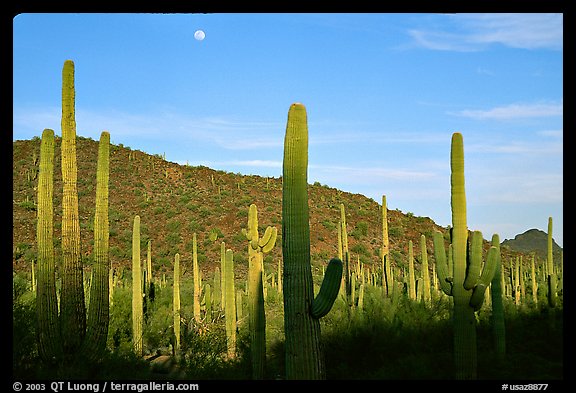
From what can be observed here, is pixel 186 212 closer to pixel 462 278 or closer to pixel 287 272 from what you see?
pixel 462 278

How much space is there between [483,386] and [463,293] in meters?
1.82

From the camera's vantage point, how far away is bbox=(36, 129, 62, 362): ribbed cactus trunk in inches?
310

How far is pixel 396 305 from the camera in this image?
14.4m

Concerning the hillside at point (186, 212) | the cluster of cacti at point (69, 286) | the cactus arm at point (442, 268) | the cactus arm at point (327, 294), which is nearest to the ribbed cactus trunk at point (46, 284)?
the cluster of cacti at point (69, 286)

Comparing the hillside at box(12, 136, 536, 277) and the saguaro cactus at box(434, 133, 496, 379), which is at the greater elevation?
the hillside at box(12, 136, 536, 277)

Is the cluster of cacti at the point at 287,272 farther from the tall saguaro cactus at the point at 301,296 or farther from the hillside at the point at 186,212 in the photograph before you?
the hillside at the point at 186,212

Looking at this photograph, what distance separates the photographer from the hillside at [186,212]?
32406mm

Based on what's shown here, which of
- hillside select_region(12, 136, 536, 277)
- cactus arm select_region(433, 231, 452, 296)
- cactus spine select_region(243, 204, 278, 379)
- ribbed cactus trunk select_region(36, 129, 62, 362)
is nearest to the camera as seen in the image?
cactus arm select_region(433, 231, 452, 296)

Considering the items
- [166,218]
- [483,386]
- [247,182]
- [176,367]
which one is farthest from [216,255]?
[483,386]

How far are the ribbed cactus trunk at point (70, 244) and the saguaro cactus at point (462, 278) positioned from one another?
5165 mm

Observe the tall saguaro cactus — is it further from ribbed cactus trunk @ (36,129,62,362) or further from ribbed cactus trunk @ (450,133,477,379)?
ribbed cactus trunk @ (36,129,62,362)

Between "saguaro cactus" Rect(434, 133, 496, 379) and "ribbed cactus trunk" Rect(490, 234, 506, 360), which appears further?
"ribbed cactus trunk" Rect(490, 234, 506, 360)

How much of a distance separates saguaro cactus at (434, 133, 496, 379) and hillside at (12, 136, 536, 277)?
21713mm

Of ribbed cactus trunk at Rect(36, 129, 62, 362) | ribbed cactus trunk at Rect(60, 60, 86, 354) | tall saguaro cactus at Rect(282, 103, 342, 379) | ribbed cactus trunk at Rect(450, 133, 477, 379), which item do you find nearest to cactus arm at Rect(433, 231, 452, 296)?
ribbed cactus trunk at Rect(450, 133, 477, 379)
